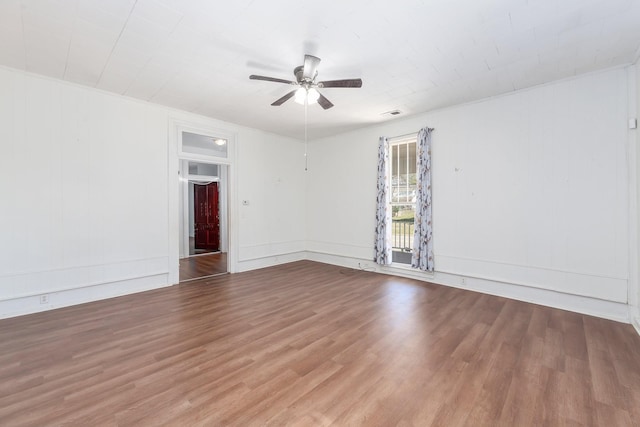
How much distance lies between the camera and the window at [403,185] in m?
5.27

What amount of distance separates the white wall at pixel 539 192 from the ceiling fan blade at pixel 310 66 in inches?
107

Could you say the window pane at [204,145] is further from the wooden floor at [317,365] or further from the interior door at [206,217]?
the wooden floor at [317,365]

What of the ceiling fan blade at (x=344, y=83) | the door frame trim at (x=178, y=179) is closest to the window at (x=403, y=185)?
the ceiling fan blade at (x=344, y=83)

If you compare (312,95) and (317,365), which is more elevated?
(312,95)

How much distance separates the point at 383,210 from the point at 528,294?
2582mm

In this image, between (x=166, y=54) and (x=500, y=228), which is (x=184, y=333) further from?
(x=500, y=228)

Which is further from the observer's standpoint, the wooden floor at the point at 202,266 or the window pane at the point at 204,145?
the wooden floor at the point at 202,266

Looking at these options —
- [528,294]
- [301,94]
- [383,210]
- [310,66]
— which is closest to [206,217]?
[383,210]

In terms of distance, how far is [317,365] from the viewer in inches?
Result: 90.8

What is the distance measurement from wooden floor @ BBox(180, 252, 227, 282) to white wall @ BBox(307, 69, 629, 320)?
4.39 m

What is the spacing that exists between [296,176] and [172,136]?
2.93 metres

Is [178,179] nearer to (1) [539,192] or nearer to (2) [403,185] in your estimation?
(2) [403,185]

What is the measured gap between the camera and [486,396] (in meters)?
1.93

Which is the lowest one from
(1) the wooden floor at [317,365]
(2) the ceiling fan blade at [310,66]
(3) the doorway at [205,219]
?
(1) the wooden floor at [317,365]
